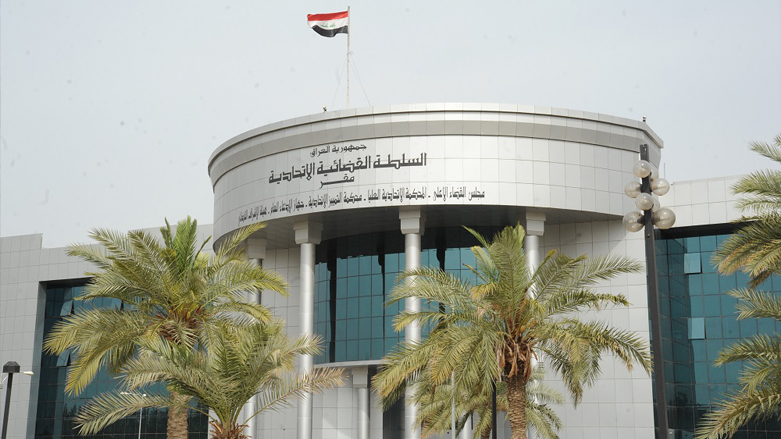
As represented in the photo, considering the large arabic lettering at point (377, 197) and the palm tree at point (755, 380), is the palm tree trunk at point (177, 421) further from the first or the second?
the large arabic lettering at point (377, 197)

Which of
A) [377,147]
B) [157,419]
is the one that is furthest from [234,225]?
[157,419]

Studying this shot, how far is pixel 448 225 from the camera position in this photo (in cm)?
3991

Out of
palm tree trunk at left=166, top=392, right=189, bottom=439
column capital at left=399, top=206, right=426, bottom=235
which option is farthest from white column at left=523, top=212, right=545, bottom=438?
palm tree trunk at left=166, top=392, right=189, bottom=439

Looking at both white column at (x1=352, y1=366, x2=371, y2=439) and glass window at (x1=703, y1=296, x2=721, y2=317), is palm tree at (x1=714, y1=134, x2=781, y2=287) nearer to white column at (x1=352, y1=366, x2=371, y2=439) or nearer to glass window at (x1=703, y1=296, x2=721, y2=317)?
glass window at (x1=703, y1=296, x2=721, y2=317)

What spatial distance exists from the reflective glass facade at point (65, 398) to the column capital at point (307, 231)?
1703 centimetres

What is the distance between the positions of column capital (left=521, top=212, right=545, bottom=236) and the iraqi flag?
12.3 metres

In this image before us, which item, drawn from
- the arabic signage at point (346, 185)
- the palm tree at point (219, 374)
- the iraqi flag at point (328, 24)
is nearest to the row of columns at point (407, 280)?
the arabic signage at point (346, 185)

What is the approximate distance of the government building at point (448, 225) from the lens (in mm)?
35812

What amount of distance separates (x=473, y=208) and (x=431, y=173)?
7.80ft

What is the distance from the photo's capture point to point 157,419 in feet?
168

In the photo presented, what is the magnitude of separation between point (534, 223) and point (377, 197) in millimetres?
6379

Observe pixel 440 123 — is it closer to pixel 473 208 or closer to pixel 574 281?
pixel 473 208

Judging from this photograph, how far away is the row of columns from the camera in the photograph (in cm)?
Answer: 3569

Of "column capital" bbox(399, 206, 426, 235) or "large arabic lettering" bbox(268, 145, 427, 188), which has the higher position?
"large arabic lettering" bbox(268, 145, 427, 188)
